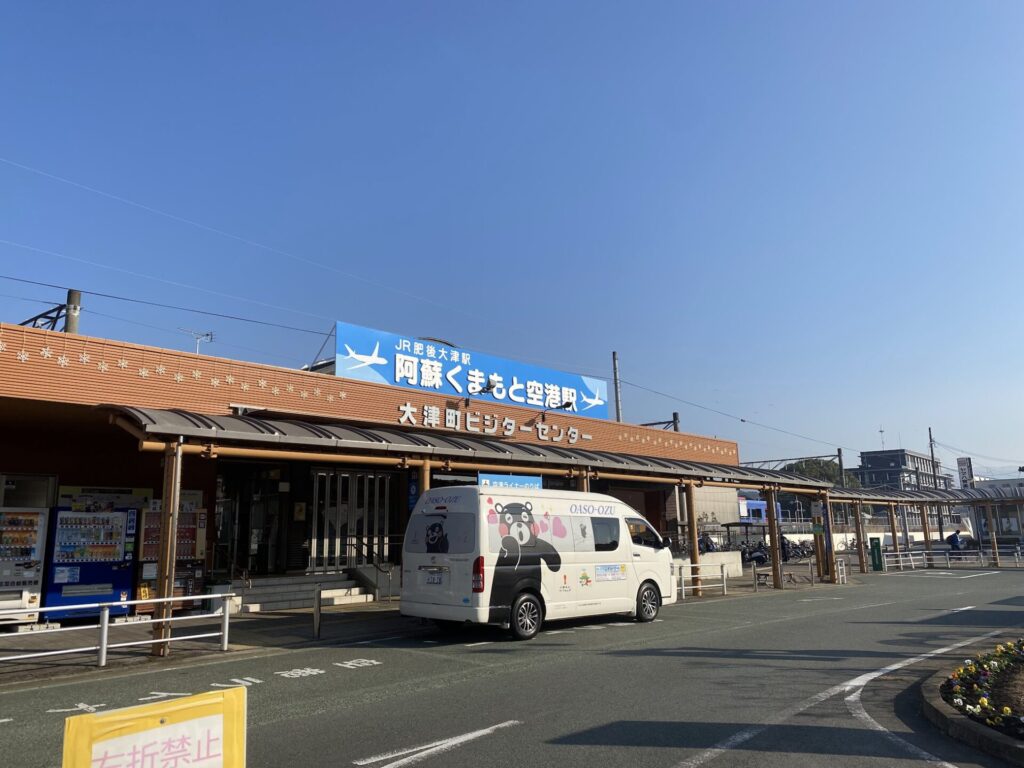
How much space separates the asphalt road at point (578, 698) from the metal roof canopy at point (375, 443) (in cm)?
336

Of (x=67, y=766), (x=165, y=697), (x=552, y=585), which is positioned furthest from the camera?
(x=552, y=585)

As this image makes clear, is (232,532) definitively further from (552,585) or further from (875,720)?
(875,720)

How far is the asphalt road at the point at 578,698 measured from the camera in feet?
18.1

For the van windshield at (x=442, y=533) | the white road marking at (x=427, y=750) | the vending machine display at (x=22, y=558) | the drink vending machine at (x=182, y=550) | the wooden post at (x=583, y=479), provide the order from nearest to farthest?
the white road marking at (x=427, y=750), the van windshield at (x=442, y=533), the vending machine display at (x=22, y=558), the drink vending machine at (x=182, y=550), the wooden post at (x=583, y=479)

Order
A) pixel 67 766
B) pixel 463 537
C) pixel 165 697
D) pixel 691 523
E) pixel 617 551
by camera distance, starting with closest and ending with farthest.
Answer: pixel 67 766 → pixel 165 697 → pixel 463 537 → pixel 617 551 → pixel 691 523

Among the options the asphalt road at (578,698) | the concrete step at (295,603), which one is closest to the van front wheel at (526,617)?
the asphalt road at (578,698)

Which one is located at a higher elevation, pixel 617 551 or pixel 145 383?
pixel 145 383

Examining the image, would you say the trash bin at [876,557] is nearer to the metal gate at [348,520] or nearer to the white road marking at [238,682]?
the metal gate at [348,520]

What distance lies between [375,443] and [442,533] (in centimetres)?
272

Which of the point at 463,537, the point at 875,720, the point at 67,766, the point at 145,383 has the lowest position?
the point at 875,720

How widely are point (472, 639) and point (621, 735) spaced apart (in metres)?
5.93

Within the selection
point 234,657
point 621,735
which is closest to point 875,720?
point 621,735

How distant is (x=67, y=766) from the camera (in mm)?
2820

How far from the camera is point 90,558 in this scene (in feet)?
46.2
